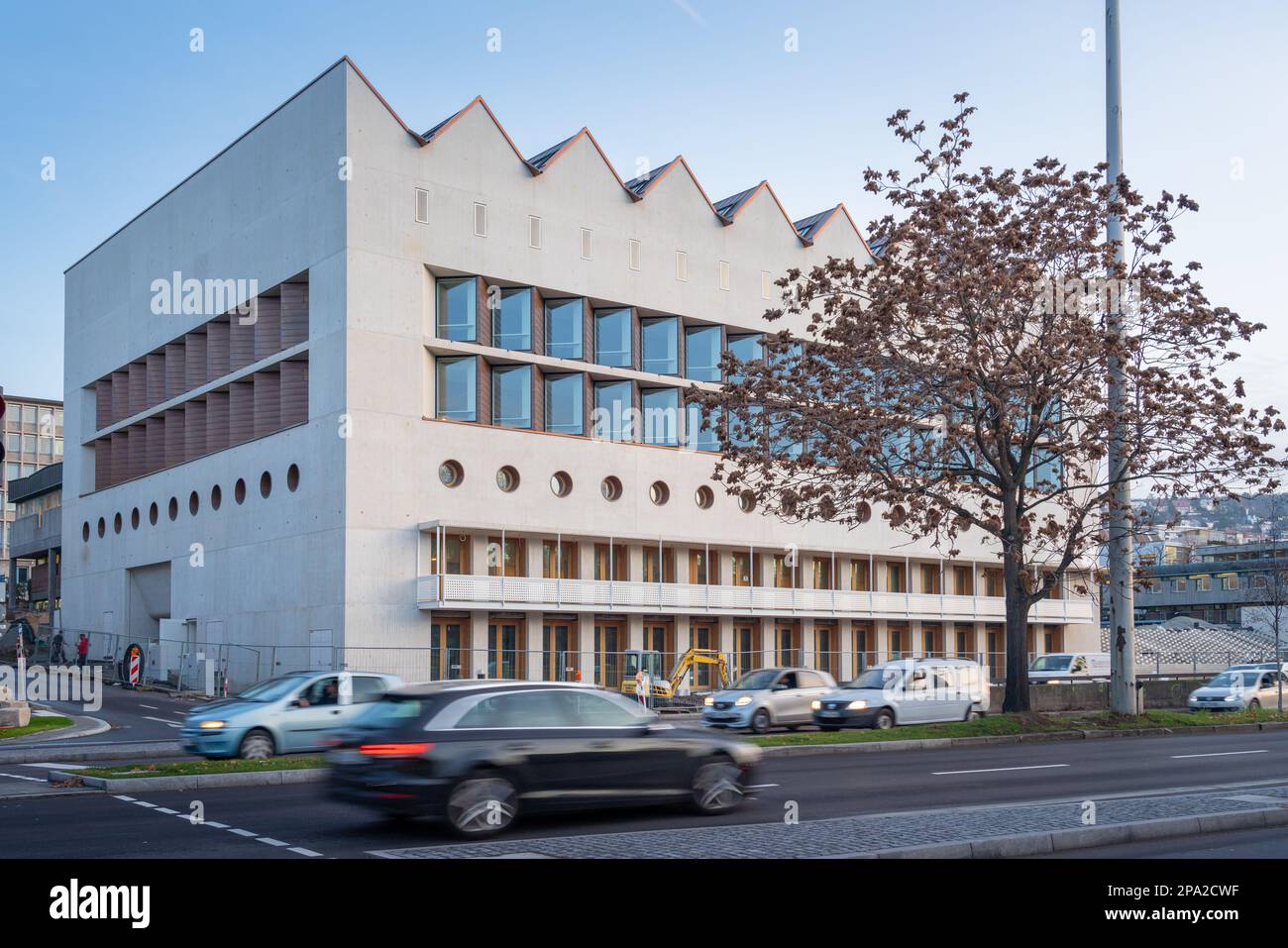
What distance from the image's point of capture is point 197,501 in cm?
4975

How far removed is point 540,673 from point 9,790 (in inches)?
1107

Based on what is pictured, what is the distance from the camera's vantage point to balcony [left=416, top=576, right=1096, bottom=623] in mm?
41969

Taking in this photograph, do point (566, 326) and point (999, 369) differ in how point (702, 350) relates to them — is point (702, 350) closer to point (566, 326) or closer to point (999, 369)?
point (566, 326)

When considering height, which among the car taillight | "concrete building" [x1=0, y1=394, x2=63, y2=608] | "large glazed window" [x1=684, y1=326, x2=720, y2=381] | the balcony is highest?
"concrete building" [x1=0, y1=394, x2=63, y2=608]

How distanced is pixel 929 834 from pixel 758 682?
2027cm

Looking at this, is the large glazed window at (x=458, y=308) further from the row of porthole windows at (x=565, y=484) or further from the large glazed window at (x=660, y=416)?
the large glazed window at (x=660, y=416)

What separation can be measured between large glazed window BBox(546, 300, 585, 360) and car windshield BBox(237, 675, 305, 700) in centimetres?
2585

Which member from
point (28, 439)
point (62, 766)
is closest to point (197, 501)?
point (62, 766)

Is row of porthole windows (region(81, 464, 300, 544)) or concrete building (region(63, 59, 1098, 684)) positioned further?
row of porthole windows (region(81, 464, 300, 544))

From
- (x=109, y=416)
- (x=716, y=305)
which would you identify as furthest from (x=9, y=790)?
(x=109, y=416)

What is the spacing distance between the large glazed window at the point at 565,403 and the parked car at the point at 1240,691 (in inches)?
866

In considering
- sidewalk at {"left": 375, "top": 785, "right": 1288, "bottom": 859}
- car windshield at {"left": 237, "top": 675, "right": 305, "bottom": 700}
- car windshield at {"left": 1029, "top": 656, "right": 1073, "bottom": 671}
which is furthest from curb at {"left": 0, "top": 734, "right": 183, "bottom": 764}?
car windshield at {"left": 1029, "top": 656, "right": 1073, "bottom": 671}

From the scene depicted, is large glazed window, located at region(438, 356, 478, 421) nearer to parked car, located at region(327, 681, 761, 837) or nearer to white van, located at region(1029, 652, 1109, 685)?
white van, located at region(1029, 652, 1109, 685)

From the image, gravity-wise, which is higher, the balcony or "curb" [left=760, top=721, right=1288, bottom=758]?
the balcony
